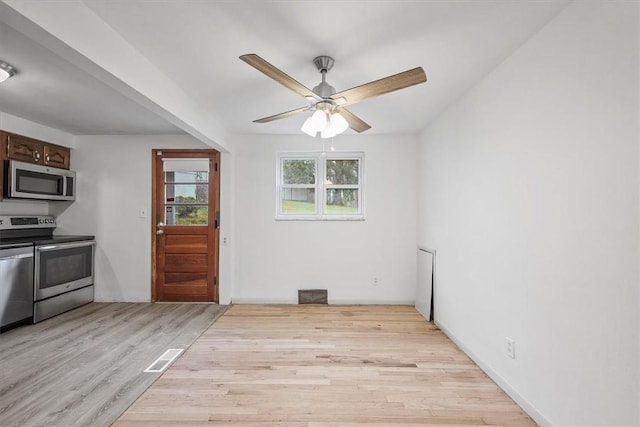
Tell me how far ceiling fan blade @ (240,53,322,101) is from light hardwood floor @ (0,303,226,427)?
7.47 ft

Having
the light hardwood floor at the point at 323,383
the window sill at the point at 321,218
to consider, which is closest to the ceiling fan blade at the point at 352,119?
the window sill at the point at 321,218

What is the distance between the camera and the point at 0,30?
181cm

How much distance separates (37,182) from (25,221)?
0.53 m

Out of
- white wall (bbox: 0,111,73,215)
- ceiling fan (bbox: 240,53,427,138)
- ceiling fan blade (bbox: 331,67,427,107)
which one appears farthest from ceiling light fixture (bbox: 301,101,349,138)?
white wall (bbox: 0,111,73,215)

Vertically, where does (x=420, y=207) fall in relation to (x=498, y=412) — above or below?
above

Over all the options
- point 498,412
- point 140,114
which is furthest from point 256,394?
point 140,114

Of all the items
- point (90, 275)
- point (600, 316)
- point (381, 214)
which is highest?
point (381, 214)

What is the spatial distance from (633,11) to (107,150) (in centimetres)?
525

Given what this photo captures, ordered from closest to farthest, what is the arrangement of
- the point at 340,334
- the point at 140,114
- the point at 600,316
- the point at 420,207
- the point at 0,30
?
the point at 600,316, the point at 0,30, the point at 340,334, the point at 140,114, the point at 420,207

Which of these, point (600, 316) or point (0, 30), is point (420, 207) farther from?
point (0, 30)

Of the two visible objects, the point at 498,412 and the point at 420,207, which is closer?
the point at 498,412

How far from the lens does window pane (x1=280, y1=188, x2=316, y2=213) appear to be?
4223mm

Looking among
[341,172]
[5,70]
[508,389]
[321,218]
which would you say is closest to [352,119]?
[341,172]

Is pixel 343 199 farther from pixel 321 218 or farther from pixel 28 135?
pixel 28 135
